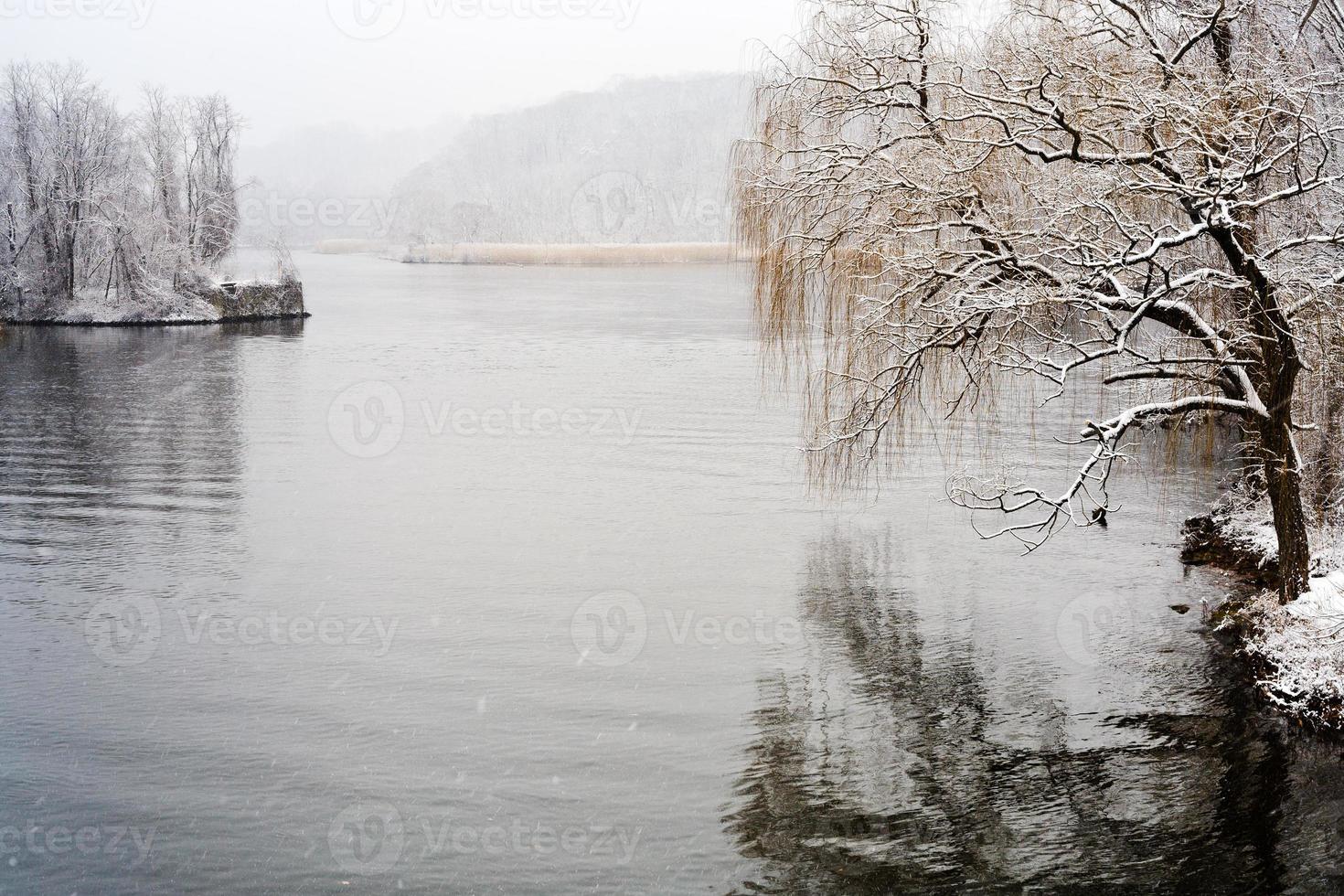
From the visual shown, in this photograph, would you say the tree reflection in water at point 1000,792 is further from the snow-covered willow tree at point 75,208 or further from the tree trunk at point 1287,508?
the snow-covered willow tree at point 75,208

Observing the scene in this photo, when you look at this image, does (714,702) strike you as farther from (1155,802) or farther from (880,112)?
(880,112)

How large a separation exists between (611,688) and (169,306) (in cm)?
5048

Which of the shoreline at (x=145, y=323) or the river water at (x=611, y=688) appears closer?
the river water at (x=611, y=688)

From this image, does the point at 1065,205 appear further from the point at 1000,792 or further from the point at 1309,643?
the point at 1000,792

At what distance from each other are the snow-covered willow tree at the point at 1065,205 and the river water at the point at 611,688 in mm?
2150

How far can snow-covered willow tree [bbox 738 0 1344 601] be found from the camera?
11.3 meters

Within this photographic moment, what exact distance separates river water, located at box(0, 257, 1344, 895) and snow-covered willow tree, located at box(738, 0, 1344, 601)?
2150 millimetres

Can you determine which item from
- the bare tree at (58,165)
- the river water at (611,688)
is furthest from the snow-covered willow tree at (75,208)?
the river water at (611,688)

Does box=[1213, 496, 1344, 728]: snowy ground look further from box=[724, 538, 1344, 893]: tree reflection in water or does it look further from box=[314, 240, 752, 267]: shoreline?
box=[314, 240, 752, 267]: shoreline

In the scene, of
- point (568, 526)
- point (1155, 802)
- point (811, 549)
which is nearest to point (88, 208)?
point (568, 526)

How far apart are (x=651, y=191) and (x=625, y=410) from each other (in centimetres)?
14984

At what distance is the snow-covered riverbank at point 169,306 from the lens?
5506 cm

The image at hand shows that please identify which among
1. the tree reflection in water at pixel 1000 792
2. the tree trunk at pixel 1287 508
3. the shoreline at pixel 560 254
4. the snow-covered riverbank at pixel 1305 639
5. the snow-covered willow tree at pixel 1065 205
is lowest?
the tree reflection in water at pixel 1000 792

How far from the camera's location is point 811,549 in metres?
17.4
